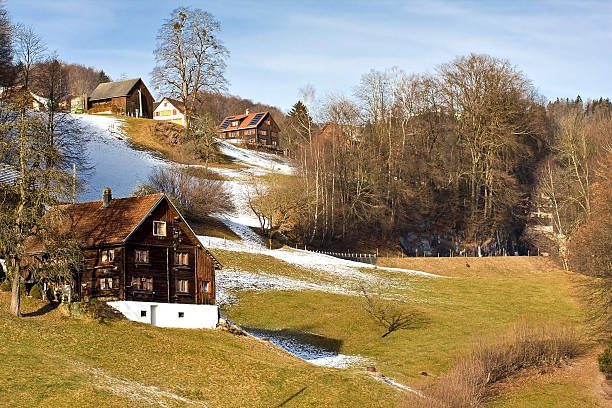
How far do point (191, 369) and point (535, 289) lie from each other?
48037 millimetres

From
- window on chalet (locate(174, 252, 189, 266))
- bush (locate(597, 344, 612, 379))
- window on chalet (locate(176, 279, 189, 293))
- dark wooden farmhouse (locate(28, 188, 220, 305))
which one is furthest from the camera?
window on chalet (locate(174, 252, 189, 266))

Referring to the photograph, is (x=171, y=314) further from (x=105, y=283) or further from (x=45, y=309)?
(x=45, y=309)

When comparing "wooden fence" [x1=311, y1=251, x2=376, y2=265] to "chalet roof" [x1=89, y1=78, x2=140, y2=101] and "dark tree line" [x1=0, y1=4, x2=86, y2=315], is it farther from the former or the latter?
"chalet roof" [x1=89, y1=78, x2=140, y2=101]

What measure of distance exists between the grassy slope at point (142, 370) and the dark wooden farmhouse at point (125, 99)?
8871 cm

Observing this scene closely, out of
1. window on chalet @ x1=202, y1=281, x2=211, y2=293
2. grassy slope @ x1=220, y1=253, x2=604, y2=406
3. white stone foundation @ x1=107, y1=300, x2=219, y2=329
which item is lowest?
grassy slope @ x1=220, y1=253, x2=604, y2=406

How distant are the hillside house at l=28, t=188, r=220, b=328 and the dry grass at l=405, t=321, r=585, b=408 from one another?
17.3 meters

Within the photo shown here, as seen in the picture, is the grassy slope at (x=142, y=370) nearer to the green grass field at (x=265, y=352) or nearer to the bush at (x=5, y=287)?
the green grass field at (x=265, y=352)

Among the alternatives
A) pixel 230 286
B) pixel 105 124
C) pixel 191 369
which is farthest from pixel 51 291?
pixel 105 124

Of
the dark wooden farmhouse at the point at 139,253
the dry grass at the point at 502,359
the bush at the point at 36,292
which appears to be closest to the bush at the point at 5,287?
the bush at the point at 36,292

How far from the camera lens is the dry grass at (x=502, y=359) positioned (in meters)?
44.2

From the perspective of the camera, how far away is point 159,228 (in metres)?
53.9

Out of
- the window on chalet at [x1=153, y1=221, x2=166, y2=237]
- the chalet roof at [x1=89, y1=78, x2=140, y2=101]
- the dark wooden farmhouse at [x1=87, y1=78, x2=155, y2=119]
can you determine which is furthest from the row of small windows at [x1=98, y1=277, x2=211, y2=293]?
the chalet roof at [x1=89, y1=78, x2=140, y2=101]

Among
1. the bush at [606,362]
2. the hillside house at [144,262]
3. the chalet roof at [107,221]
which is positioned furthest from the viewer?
the chalet roof at [107,221]

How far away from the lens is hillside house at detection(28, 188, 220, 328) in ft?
168
